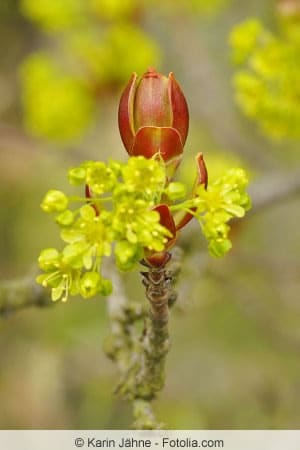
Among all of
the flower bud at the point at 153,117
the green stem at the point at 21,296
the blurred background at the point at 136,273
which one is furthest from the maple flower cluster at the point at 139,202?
the blurred background at the point at 136,273

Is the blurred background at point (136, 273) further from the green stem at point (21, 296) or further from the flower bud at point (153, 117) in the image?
the flower bud at point (153, 117)

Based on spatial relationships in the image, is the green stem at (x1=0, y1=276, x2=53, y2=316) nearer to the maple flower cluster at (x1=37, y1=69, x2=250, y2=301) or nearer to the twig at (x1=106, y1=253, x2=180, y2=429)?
the twig at (x1=106, y1=253, x2=180, y2=429)

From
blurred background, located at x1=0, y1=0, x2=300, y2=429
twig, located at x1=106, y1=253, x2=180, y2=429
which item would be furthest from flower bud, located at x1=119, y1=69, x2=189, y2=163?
blurred background, located at x1=0, y1=0, x2=300, y2=429

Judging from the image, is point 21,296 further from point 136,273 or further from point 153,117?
point 136,273
